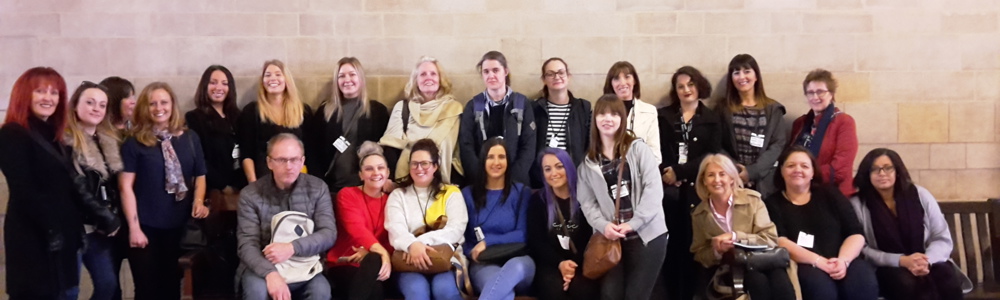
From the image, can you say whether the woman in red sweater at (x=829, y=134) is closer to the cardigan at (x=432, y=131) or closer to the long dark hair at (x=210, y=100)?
the cardigan at (x=432, y=131)

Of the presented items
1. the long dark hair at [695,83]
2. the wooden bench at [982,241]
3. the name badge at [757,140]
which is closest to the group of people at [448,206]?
the name badge at [757,140]

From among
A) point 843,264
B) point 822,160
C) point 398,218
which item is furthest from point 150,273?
point 822,160

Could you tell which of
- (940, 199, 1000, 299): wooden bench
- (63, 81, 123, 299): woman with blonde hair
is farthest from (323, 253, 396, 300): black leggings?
(940, 199, 1000, 299): wooden bench

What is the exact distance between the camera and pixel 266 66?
4.89 metres

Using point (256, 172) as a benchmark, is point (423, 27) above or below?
above

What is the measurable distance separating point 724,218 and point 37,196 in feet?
11.1

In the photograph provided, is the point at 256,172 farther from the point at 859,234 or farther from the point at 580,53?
the point at 859,234

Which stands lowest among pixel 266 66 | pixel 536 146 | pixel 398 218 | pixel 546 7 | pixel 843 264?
pixel 843 264

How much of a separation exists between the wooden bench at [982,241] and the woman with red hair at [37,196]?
4.76m

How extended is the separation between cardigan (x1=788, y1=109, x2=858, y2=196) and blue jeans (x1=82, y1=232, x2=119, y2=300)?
13.2 ft

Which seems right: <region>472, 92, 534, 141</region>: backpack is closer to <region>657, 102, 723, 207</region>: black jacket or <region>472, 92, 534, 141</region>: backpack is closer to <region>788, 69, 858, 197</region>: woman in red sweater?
<region>657, 102, 723, 207</region>: black jacket

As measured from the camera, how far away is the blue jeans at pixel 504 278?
13.2ft

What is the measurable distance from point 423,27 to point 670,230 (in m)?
2.07

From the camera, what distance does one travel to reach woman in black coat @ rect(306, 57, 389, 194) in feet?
16.0
